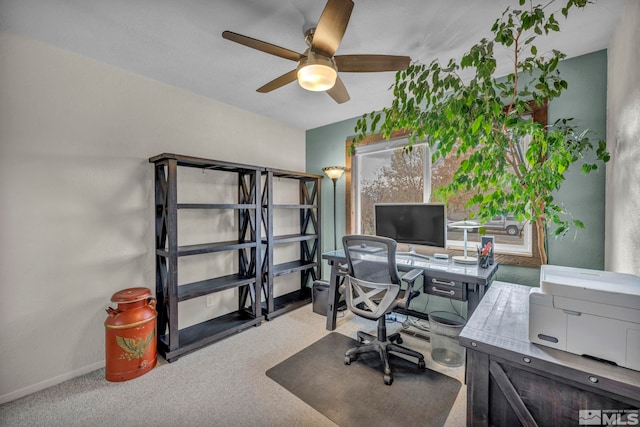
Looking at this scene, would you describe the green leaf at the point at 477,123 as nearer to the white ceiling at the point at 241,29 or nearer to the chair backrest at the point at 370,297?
the white ceiling at the point at 241,29

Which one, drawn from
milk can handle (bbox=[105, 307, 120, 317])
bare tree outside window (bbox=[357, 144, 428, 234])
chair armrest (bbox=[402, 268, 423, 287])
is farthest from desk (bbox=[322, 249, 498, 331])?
milk can handle (bbox=[105, 307, 120, 317])

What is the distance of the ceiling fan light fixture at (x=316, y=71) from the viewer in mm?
1499

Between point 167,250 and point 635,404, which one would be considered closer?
point 635,404

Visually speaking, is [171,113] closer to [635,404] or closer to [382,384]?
[382,384]

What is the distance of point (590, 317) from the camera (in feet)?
3.24

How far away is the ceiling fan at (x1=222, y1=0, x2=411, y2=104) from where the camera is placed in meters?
1.30

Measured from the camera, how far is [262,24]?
1.69 m

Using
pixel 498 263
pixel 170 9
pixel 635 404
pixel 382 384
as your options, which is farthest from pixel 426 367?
pixel 170 9

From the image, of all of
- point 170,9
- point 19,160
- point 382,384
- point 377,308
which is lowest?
point 382,384

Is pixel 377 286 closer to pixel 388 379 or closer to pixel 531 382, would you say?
pixel 388 379

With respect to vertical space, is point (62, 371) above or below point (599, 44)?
below

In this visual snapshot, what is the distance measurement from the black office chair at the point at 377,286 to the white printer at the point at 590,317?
3.07 feet

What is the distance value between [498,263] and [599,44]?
1.81 meters

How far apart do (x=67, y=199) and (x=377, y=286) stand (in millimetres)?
2466
